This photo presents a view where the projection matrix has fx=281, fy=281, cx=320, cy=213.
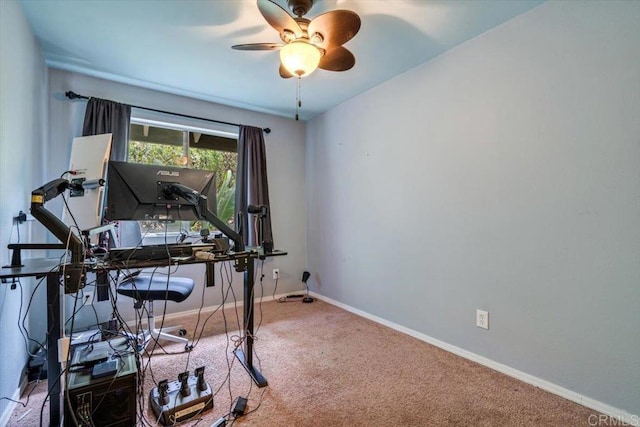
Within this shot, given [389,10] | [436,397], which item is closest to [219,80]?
[389,10]

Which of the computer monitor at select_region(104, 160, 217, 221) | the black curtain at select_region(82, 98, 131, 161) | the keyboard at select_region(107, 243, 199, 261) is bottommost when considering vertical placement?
the keyboard at select_region(107, 243, 199, 261)

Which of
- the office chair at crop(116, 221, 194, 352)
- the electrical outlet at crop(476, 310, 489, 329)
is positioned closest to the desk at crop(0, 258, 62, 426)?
the office chair at crop(116, 221, 194, 352)

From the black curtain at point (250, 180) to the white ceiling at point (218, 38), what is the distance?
603 millimetres

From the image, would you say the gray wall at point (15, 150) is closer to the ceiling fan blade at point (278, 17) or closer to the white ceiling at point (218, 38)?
the white ceiling at point (218, 38)

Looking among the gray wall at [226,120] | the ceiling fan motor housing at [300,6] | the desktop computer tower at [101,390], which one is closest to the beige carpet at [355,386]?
the desktop computer tower at [101,390]

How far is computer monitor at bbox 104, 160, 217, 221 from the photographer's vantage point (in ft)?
4.94

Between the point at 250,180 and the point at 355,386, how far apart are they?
237 centimetres

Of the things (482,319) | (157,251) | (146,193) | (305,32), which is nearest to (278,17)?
(305,32)

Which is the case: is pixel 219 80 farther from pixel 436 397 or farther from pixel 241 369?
pixel 436 397

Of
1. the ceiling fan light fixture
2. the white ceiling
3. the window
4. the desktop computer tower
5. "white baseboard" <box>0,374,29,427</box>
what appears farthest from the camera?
the window

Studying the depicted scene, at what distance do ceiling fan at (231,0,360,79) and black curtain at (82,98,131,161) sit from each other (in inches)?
63.6

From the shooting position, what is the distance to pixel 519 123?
1.86m

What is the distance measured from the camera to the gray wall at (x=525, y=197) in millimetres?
1495

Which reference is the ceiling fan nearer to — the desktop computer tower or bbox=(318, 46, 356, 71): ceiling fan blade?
bbox=(318, 46, 356, 71): ceiling fan blade
